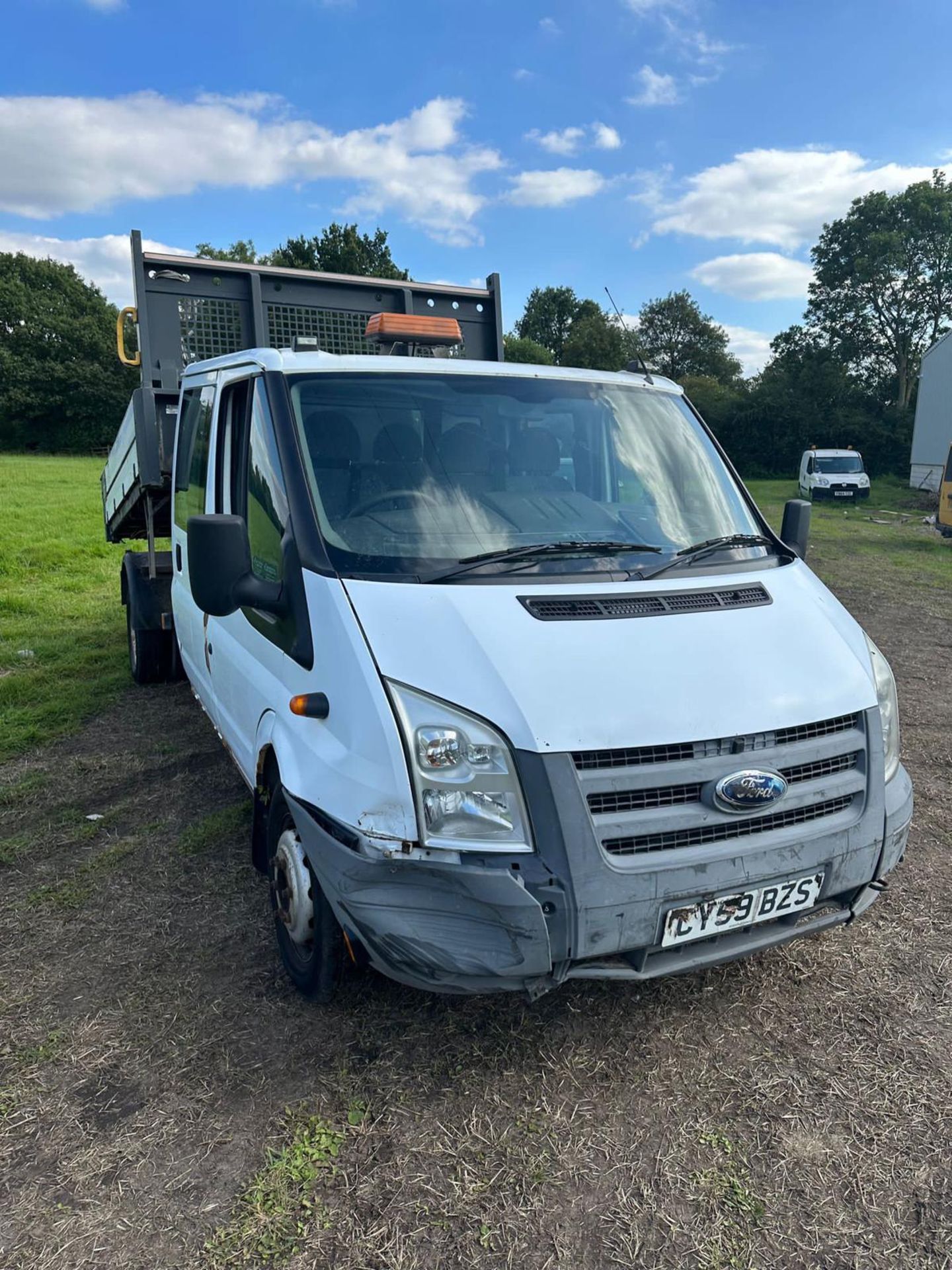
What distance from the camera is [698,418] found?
4.13m

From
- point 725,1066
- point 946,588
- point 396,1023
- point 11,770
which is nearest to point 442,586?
point 396,1023

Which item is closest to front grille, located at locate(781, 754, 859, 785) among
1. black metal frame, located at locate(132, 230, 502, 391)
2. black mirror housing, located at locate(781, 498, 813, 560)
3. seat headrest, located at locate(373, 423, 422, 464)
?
black mirror housing, located at locate(781, 498, 813, 560)

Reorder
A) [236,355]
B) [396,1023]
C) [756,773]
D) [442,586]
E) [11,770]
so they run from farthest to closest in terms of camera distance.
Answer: [11,770] → [236,355] → [396,1023] → [442,586] → [756,773]

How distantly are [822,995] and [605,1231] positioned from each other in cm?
134

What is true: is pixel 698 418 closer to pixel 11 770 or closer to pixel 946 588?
pixel 11 770

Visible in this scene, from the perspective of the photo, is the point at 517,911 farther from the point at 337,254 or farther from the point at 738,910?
the point at 337,254

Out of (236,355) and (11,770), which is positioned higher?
(236,355)

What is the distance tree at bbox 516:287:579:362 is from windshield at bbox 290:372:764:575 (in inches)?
2780

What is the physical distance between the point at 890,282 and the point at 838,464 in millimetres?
25826

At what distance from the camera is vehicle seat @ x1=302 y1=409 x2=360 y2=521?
3088 millimetres

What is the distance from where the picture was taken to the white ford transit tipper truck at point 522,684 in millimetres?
2408

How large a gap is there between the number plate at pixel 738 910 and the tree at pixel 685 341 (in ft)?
227

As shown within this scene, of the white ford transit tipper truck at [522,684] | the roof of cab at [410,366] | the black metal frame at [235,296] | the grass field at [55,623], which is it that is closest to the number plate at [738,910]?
the white ford transit tipper truck at [522,684]

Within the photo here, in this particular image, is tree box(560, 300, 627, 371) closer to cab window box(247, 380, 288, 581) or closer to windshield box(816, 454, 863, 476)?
windshield box(816, 454, 863, 476)
